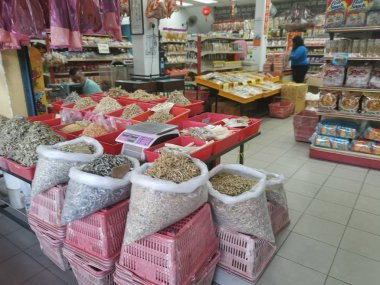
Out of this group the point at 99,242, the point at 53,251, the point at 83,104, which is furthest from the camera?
the point at 83,104

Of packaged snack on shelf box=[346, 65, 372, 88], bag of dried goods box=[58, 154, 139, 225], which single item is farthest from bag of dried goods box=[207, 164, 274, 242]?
packaged snack on shelf box=[346, 65, 372, 88]

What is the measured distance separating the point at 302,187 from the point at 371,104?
1490 millimetres

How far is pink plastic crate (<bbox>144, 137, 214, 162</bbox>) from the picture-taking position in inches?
74.3

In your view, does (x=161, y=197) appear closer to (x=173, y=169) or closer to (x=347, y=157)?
(x=173, y=169)

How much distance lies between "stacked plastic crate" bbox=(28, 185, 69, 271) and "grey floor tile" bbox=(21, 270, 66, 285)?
80mm

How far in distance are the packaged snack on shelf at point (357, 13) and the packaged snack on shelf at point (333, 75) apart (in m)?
0.55

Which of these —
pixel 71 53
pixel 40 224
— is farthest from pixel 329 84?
pixel 71 53

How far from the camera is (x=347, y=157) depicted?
3.99m

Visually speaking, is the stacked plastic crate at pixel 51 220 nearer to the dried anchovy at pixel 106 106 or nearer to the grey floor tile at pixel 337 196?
the dried anchovy at pixel 106 106

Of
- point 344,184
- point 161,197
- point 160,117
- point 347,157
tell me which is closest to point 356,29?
point 347,157

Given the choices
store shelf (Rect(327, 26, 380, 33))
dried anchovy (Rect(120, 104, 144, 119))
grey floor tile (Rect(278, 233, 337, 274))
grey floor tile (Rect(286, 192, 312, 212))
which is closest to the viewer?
grey floor tile (Rect(278, 233, 337, 274))

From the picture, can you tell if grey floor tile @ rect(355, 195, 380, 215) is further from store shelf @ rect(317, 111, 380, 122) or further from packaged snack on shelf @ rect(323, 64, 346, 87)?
packaged snack on shelf @ rect(323, 64, 346, 87)

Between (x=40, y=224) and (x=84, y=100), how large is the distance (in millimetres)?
1494

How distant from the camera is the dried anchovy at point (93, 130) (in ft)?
7.58
